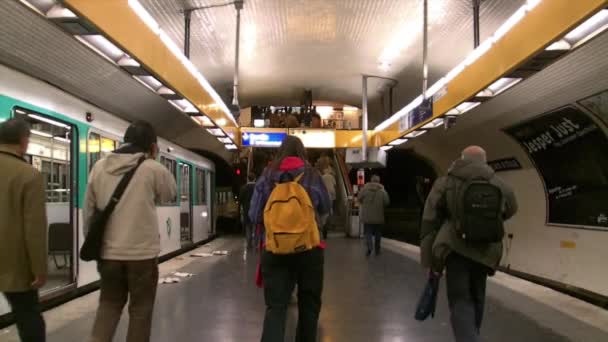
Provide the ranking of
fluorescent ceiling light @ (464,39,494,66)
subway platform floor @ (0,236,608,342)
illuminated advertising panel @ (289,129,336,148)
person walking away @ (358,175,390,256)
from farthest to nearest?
1. illuminated advertising panel @ (289,129,336,148)
2. person walking away @ (358,175,390,256)
3. fluorescent ceiling light @ (464,39,494,66)
4. subway platform floor @ (0,236,608,342)

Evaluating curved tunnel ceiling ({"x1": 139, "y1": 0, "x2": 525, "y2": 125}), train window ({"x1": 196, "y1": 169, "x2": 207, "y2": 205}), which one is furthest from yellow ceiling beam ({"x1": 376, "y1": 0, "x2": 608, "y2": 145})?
train window ({"x1": 196, "y1": 169, "x2": 207, "y2": 205})

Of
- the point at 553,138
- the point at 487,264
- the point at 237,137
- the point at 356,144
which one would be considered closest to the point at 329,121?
the point at 356,144

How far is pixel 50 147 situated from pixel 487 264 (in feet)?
21.1

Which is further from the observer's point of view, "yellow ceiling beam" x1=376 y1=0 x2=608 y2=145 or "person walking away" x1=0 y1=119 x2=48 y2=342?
"yellow ceiling beam" x1=376 y1=0 x2=608 y2=145

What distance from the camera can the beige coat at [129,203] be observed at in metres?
2.88

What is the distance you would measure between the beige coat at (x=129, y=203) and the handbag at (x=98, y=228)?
Result: 0.9 inches

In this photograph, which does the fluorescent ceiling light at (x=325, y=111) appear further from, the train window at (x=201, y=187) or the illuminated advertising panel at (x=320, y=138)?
the train window at (x=201, y=187)

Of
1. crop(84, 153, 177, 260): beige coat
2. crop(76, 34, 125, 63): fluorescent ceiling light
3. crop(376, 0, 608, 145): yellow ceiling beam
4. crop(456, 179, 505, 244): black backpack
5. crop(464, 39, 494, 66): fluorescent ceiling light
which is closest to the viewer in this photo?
crop(84, 153, 177, 260): beige coat

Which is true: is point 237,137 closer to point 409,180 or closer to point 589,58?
point 589,58

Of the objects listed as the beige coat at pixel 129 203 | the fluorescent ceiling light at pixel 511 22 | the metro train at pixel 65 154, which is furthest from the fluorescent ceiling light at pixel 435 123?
the beige coat at pixel 129 203

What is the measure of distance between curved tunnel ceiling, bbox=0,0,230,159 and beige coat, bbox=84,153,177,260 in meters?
1.28

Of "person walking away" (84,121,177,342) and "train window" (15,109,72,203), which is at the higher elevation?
"train window" (15,109,72,203)

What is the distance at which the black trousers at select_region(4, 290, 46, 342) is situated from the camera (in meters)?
2.77

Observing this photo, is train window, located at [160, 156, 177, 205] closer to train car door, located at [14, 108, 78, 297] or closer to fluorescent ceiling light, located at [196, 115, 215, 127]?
fluorescent ceiling light, located at [196, 115, 215, 127]
